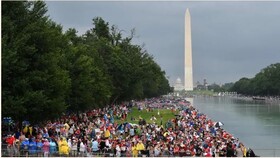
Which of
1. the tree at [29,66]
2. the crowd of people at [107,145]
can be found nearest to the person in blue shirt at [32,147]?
the crowd of people at [107,145]

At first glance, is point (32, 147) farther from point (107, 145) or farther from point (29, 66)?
point (29, 66)

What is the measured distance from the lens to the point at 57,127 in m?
39.3

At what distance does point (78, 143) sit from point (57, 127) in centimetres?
948

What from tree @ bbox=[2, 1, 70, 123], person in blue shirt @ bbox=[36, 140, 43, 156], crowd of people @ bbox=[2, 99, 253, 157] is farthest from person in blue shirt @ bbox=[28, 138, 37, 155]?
tree @ bbox=[2, 1, 70, 123]

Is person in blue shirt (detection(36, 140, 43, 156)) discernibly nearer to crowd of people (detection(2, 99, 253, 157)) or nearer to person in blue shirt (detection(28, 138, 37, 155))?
crowd of people (detection(2, 99, 253, 157))

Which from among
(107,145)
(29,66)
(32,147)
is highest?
(29,66)

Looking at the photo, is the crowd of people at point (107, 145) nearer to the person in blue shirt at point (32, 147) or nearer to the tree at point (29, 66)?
the person in blue shirt at point (32, 147)

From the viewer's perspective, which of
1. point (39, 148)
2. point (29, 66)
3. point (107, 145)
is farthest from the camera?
point (29, 66)

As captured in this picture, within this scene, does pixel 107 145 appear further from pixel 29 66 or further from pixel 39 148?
pixel 29 66

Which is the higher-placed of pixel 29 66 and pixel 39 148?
pixel 29 66

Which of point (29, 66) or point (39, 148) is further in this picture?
point (29, 66)

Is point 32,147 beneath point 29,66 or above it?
beneath

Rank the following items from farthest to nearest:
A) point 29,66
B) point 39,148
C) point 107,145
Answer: point 29,66, point 107,145, point 39,148

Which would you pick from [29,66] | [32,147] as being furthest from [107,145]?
[29,66]
